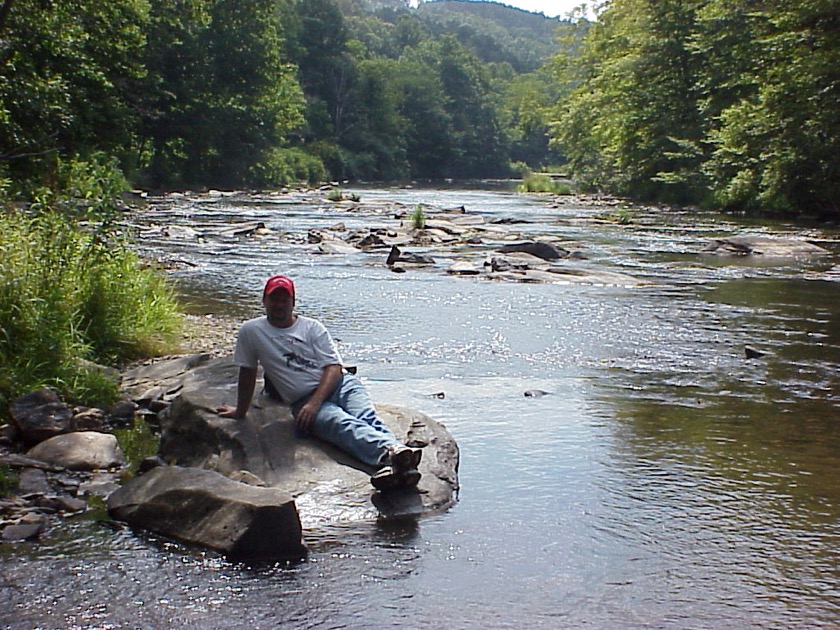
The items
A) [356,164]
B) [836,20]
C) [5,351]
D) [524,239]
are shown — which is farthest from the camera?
[356,164]

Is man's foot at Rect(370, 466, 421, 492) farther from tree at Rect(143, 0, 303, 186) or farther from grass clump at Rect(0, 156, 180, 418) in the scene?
tree at Rect(143, 0, 303, 186)

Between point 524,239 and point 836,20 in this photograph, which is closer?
point 524,239

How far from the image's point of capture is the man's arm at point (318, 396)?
259 inches

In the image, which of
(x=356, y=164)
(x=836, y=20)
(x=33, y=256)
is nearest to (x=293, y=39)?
(x=356, y=164)

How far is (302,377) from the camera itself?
6.84 meters

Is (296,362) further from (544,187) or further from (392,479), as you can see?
(544,187)

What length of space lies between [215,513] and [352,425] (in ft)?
4.32

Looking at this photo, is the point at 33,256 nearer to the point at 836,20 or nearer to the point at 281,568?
the point at 281,568

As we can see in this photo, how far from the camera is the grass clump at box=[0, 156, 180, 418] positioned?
25.7 ft

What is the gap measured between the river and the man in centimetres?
83

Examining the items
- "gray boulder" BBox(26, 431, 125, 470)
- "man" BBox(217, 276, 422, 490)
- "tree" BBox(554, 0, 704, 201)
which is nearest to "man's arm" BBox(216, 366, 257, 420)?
"man" BBox(217, 276, 422, 490)

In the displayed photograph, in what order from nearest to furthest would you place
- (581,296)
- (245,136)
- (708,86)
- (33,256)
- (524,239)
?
(33,256) → (581,296) → (524,239) → (708,86) → (245,136)

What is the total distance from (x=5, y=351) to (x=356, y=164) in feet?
244

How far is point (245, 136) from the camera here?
176 feet
